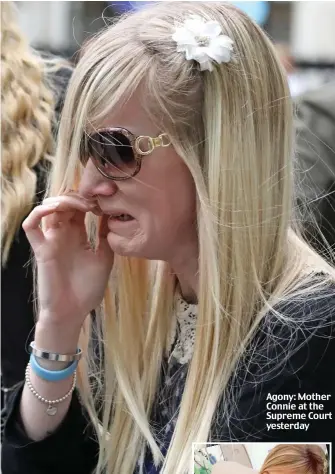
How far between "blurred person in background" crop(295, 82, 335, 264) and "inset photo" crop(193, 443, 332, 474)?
0.73 ft

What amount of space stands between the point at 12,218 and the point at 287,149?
1.24 ft

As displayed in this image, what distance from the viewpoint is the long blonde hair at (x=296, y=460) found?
2.83ft

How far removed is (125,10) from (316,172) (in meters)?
0.32

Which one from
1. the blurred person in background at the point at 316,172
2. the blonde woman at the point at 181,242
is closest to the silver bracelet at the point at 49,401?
the blonde woman at the point at 181,242

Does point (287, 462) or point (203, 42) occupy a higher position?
point (203, 42)

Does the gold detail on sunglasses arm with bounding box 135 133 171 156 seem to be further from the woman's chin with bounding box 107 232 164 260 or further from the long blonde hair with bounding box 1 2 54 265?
the long blonde hair with bounding box 1 2 54 265

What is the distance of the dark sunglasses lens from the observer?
2.72ft

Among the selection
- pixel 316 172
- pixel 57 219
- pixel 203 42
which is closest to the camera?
pixel 203 42

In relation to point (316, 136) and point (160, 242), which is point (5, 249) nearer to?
point (160, 242)

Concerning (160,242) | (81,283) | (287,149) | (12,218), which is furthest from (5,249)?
(287,149)

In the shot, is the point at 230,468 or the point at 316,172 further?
the point at 316,172

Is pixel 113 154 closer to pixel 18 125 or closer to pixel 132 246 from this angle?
pixel 132 246

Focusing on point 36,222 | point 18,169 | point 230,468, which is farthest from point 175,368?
point 18,169

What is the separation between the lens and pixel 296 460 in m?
0.87
